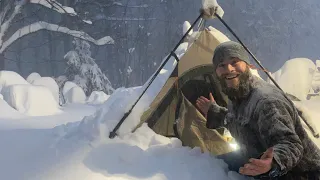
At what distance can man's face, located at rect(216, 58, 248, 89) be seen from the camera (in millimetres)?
2631

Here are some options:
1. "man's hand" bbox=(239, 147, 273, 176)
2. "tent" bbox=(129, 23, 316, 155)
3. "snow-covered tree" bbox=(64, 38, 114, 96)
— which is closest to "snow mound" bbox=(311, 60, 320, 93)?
"tent" bbox=(129, 23, 316, 155)

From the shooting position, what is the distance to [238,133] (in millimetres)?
2783

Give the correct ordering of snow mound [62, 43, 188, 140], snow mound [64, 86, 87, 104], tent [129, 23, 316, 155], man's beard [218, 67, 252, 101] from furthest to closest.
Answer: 1. snow mound [64, 86, 87, 104]
2. tent [129, 23, 316, 155]
3. snow mound [62, 43, 188, 140]
4. man's beard [218, 67, 252, 101]

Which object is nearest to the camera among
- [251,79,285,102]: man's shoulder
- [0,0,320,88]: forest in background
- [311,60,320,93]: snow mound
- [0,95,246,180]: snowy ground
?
[251,79,285,102]: man's shoulder

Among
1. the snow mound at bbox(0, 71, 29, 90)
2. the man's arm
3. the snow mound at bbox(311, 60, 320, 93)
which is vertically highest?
the man's arm

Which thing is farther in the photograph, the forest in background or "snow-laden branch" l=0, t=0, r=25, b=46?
the forest in background

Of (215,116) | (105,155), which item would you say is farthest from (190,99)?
(105,155)

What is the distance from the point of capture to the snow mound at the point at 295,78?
947cm

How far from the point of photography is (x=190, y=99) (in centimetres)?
465

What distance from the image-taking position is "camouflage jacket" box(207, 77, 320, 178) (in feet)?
7.47

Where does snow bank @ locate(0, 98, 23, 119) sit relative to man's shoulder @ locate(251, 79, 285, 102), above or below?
below

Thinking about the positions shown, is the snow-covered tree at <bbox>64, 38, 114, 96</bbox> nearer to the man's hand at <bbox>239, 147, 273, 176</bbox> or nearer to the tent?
the tent

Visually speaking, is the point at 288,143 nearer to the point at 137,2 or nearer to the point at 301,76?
the point at 301,76

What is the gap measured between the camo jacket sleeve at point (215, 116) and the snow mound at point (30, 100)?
4778mm
